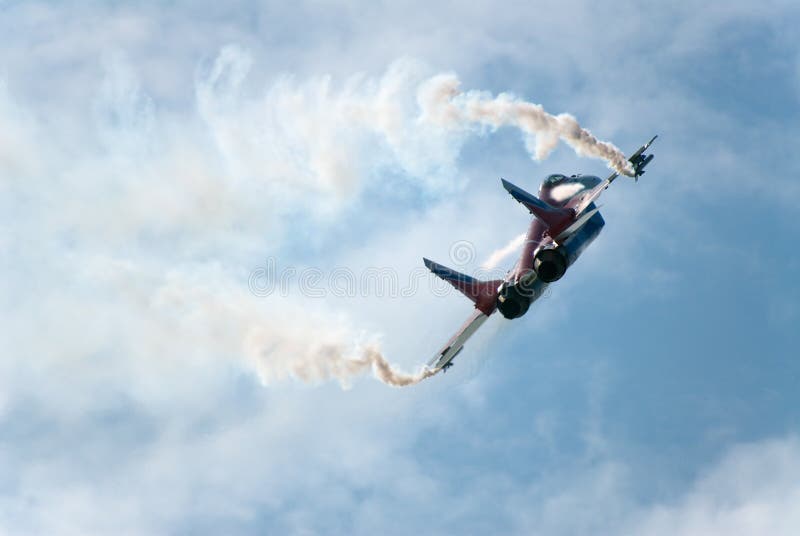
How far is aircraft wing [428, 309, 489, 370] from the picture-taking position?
72750mm

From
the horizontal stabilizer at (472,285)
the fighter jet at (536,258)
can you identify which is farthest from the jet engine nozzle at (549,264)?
the horizontal stabilizer at (472,285)

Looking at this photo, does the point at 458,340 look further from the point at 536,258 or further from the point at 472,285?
the point at 536,258

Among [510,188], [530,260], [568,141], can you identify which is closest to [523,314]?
[530,260]

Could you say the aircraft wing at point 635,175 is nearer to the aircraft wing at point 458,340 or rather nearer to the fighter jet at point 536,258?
the fighter jet at point 536,258

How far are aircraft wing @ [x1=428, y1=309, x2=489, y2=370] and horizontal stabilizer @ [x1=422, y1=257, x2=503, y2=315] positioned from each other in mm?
817

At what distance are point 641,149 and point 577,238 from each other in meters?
8.28

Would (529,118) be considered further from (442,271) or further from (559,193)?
(442,271)

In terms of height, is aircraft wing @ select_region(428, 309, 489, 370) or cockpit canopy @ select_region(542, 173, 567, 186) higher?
cockpit canopy @ select_region(542, 173, 567, 186)

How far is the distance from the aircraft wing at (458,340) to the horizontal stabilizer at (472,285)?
817 mm

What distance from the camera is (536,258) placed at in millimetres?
70625

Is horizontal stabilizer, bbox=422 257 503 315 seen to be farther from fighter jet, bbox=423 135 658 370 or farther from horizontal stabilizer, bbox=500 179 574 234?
horizontal stabilizer, bbox=500 179 574 234

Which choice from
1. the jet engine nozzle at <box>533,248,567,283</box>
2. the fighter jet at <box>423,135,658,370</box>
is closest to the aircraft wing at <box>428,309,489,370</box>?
the fighter jet at <box>423,135,658,370</box>

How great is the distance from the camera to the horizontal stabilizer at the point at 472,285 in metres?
73.4

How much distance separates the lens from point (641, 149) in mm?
72250
